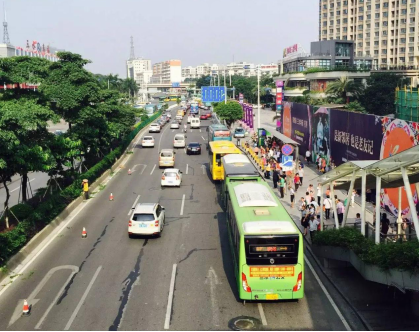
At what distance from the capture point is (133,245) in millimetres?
21906

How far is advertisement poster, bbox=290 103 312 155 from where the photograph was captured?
4331 cm

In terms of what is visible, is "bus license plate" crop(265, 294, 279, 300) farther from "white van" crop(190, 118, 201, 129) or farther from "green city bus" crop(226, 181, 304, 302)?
"white van" crop(190, 118, 201, 129)

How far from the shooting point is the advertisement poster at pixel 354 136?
2808cm

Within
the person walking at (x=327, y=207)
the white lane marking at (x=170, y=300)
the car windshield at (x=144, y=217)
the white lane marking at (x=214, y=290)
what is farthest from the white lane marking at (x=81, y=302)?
the person walking at (x=327, y=207)

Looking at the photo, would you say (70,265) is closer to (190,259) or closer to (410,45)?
Result: (190,259)

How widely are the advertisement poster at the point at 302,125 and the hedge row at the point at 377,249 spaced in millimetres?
26202

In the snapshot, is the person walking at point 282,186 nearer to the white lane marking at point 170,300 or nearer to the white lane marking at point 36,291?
the white lane marking at point 170,300

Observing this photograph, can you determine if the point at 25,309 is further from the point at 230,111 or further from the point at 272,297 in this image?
the point at 230,111

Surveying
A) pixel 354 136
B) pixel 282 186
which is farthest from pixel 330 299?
pixel 354 136

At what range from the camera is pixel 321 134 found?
39.1 metres

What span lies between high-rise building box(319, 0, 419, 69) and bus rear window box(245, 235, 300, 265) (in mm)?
99783

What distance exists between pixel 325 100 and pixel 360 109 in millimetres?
9435

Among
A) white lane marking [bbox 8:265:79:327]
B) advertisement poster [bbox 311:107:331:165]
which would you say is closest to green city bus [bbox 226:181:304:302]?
white lane marking [bbox 8:265:79:327]

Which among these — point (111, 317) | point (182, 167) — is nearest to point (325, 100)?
point (182, 167)
